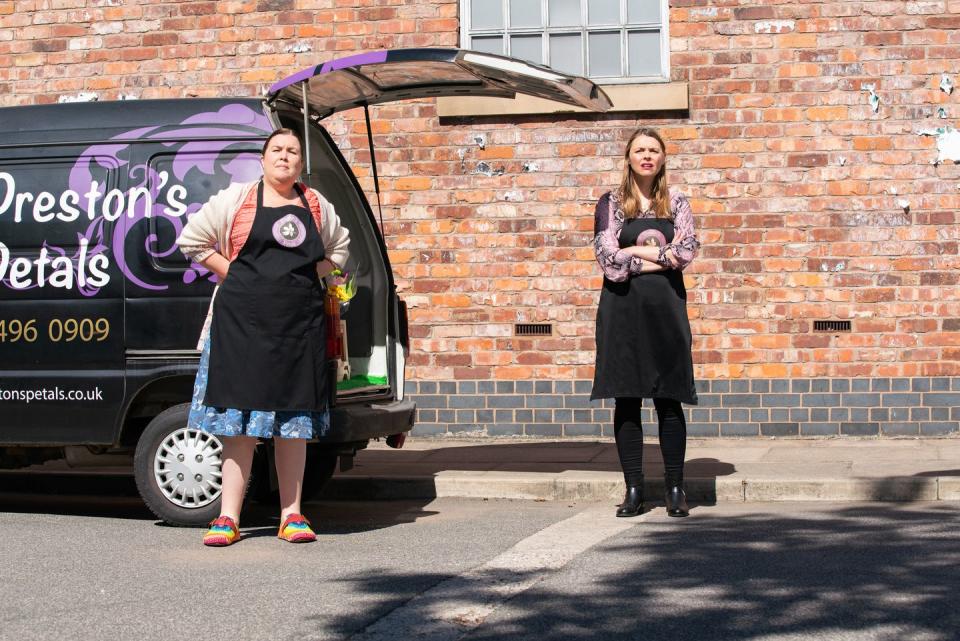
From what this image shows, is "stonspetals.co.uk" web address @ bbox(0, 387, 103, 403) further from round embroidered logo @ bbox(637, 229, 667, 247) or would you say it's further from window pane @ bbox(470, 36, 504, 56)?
window pane @ bbox(470, 36, 504, 56)

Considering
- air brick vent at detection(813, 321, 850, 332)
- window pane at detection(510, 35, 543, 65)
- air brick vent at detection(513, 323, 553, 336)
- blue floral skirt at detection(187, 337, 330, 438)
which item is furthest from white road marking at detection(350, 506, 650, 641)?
window pane at detection(510, 35, 543, 65)

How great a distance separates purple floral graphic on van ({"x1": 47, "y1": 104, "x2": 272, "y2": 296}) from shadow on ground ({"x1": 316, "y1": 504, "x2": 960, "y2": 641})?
2289mm

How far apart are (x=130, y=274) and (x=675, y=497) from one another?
2978mm

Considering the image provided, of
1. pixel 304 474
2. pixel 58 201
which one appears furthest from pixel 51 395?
pixel 304 474

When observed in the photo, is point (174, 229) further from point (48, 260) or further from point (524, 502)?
point (524, 502)

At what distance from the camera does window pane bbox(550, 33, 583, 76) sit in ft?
37.1

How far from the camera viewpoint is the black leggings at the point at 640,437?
301 inches

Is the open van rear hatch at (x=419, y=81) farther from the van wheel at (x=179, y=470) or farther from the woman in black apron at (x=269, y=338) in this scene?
the van wheel at (x=179, y=470)

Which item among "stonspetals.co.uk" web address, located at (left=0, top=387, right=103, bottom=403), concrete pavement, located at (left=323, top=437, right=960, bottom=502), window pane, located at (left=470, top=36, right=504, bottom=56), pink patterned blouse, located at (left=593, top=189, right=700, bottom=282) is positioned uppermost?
window pane, located at (left=470, top=36, right=504, bottom=56)

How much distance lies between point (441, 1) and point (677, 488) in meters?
4.97

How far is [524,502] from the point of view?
27.6 feet

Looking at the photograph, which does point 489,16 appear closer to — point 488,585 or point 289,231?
point 289,231

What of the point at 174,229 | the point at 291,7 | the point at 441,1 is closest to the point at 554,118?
the point at 441,1

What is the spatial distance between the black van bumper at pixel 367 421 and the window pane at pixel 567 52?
164 inches
